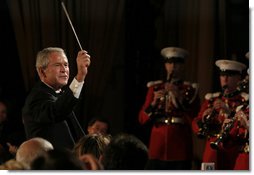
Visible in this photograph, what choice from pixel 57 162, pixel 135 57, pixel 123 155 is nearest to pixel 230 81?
pixel 135 57

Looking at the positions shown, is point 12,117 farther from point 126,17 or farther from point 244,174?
point 244,174

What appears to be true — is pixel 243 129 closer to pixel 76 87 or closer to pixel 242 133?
pixel 242 133

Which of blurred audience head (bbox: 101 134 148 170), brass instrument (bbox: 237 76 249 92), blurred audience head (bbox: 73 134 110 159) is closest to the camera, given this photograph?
blurred audience head (bbox: 101 134 148 170)

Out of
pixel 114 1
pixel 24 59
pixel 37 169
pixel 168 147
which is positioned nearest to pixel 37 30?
pixel 24 59

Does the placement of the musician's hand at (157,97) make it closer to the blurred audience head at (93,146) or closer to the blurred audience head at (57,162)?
→ the blurred audience head at (93,146)

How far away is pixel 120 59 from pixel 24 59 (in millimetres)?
341

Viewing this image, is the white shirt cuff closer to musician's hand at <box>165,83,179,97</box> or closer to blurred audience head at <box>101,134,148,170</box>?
musician's hand at <box>165,83,179,97</box>

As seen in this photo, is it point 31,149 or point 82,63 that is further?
point 82,63

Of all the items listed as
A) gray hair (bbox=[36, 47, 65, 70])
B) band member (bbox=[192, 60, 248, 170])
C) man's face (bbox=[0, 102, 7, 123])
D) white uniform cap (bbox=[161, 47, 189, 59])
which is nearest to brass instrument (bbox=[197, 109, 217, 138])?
band member (bbox=[192, 60, 248, 170])

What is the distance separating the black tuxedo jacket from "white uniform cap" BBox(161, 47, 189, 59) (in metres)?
0.35

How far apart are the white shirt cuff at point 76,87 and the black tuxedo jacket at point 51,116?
0.01 meters

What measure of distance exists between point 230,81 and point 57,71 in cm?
60

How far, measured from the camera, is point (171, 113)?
7.74ft

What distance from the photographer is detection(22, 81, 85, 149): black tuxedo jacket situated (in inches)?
92.4
